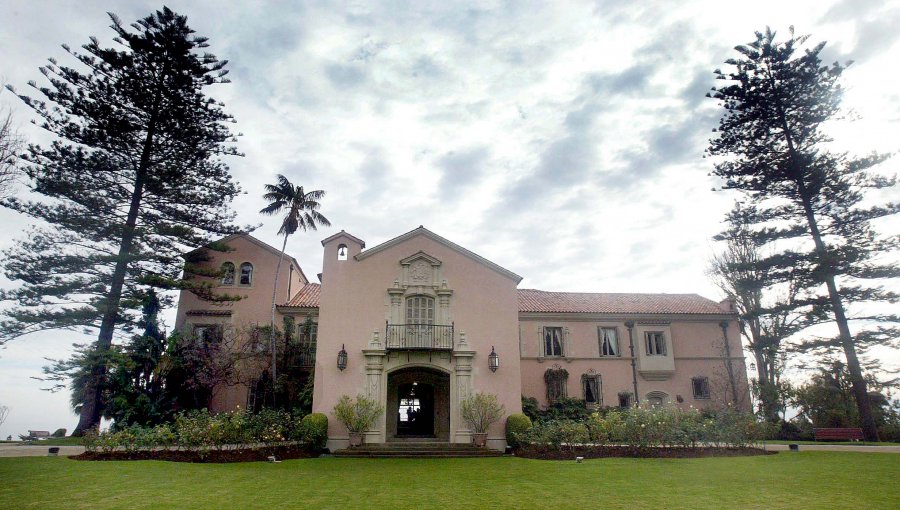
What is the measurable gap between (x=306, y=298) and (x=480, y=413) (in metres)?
11.8

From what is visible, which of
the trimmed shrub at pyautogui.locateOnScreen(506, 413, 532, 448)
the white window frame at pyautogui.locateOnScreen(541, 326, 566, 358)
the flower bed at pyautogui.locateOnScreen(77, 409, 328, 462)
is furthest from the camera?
the white window frame at pyautogui.locateOnScreen(541, 326, 566, 358)

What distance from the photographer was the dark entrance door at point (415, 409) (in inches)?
880

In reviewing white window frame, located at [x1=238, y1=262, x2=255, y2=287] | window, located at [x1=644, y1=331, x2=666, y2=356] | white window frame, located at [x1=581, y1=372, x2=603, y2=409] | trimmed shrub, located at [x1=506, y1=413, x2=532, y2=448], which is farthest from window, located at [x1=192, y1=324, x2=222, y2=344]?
window, located at [x1=644, y1=331, x2=666, y2=356]

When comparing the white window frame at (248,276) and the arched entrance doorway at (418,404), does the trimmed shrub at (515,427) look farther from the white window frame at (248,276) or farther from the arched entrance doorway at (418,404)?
the white window frame at (248,276)

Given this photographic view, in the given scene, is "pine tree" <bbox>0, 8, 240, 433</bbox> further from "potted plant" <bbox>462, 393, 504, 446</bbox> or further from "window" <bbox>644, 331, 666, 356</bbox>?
"window" <bbox>644, 331, 666, 356</bbox>

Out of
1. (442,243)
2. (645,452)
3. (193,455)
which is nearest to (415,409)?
(442,243)

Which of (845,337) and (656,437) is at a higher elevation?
(845,337)

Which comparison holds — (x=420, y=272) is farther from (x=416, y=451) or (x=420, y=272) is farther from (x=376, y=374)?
(x=416, y=451)

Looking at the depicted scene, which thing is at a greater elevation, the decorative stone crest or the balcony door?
the decorative stone crest

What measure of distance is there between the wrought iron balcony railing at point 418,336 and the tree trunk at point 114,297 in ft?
38.2

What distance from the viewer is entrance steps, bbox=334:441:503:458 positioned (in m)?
17.3

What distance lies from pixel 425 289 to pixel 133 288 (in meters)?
13.3

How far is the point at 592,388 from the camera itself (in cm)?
2552

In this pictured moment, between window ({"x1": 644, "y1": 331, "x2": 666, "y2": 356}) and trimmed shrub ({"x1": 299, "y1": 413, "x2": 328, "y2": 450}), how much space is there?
668 inches
